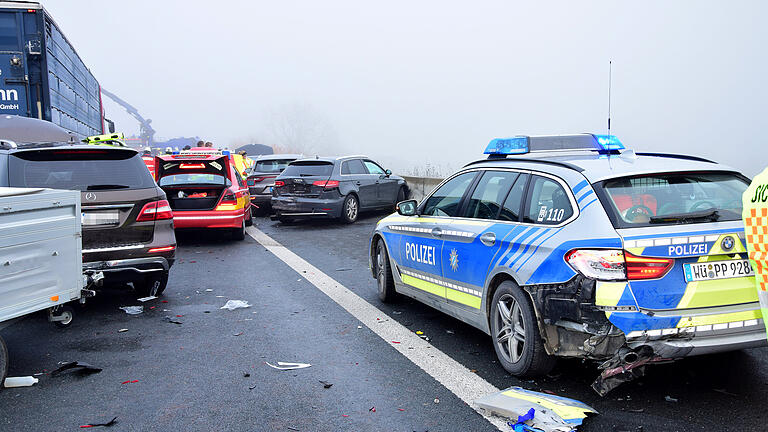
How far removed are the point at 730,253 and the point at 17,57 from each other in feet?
49.2

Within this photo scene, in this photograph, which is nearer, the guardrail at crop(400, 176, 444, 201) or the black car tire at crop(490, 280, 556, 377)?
the black car tire at crop(490, 280, 556, 377)

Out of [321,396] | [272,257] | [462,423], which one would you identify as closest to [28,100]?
[272,257]

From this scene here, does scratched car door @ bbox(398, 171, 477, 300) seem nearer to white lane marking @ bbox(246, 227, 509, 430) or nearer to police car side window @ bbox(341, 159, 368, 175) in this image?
white lane marking @ bbox(246, 227, 509, 430)

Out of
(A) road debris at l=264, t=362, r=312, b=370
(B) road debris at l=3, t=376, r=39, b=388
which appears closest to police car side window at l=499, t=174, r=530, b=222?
(A) road debris at l=264, t=362, r=312, b=370

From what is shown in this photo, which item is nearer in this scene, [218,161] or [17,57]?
[218,161]

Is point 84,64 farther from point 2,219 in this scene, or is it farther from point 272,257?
point 2,219

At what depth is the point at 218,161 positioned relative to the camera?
12.5 metres

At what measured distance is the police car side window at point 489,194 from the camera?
17.4ft

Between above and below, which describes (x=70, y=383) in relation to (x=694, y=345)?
below

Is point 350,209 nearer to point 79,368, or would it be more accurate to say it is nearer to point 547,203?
point 79,368

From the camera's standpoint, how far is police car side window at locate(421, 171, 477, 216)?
593 cm

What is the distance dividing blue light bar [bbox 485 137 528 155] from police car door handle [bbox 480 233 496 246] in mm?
950

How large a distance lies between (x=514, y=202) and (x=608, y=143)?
1087mm

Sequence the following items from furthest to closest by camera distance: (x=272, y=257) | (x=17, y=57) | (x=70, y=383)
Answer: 1. (x=17, y=57)
2. (x=272, y=257)
3. (x=70, y=383)
